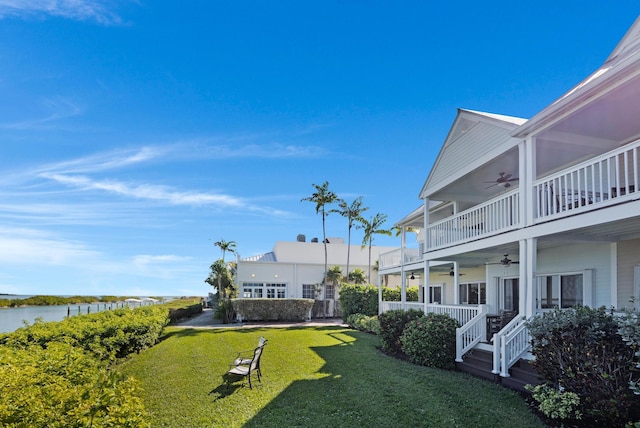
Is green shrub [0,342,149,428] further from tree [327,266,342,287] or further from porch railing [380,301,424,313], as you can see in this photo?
tree [327,266,342,287]

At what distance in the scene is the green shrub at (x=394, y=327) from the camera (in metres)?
12.3

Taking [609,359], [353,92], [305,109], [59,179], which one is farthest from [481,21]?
[59,179]

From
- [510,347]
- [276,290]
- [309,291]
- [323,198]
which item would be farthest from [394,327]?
[309,291]

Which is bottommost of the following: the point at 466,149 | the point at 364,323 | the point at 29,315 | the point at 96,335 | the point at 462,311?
the point at 364,323

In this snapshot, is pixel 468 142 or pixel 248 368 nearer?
pixel 248 368

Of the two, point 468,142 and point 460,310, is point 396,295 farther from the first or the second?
point 468,142

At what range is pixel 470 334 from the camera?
10.4m

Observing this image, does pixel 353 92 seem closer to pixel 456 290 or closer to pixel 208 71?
pixel 208 71

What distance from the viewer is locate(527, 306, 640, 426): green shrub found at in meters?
5.54

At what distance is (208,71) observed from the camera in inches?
606

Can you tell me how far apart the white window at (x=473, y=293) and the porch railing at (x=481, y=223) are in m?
3.82

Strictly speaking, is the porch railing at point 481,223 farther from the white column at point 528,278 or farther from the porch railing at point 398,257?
the porch railing at point 398,257

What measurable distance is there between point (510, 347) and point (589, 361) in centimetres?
280

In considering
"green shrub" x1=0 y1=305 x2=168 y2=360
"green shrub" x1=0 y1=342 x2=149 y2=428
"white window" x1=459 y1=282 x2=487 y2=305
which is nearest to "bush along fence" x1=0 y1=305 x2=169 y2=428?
"green shrub" x1=0 y1=342 x2=149 y2=428
